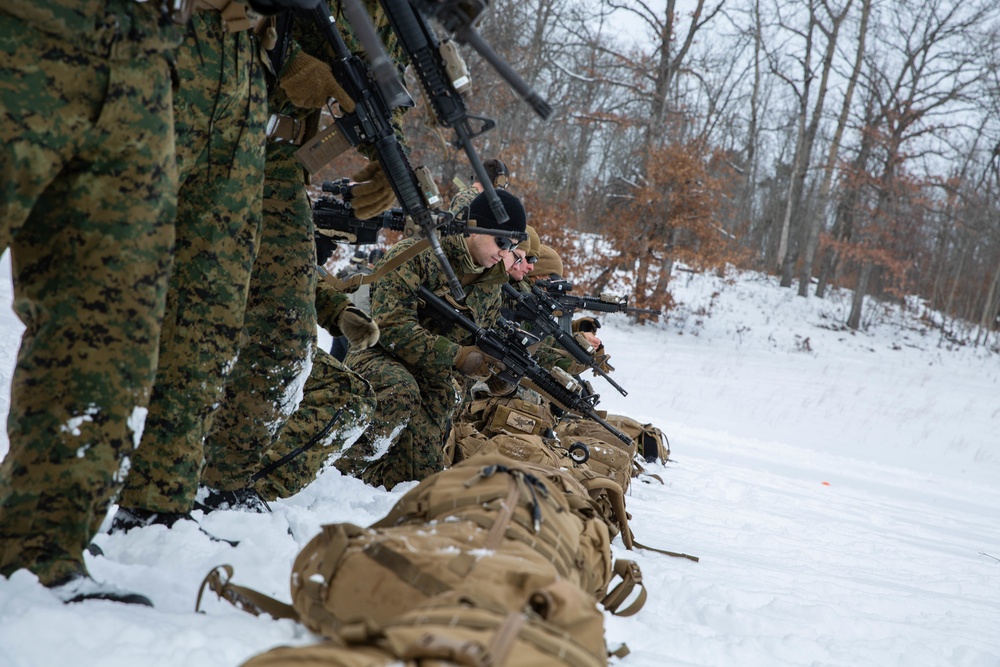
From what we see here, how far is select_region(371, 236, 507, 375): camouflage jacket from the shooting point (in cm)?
363

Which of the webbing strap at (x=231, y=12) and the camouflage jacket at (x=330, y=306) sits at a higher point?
the webbing strap at (x=231, y=12)

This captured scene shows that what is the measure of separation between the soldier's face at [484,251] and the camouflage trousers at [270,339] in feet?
6.21

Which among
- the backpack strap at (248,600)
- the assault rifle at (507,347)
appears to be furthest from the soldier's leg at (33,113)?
the assault rifle at (507,347)

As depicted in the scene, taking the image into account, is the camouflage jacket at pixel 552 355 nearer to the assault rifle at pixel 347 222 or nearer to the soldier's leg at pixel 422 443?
the soldier's leg at pixel 422 443

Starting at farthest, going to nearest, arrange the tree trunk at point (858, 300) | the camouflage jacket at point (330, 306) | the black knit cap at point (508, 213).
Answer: the tree trunk at point (858, 300)
the black knit cap at point (508, 213)
the camouflage jacket at point (330, 306)

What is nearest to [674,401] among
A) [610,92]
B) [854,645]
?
[854,645]

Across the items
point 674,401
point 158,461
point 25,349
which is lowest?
point 674,401

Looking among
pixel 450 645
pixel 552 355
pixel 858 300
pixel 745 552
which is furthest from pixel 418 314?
pixel 858 300

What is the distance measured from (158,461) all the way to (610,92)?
75.0 ft

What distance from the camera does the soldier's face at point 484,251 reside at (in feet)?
13.1

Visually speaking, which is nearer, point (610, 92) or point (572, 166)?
point (610, 92)

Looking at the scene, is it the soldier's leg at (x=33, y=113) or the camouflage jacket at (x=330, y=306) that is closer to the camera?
the soldier's leg at (x=33, y=113)

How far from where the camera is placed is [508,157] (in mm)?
13922

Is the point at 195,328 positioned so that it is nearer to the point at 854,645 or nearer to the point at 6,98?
the point at 6,98
